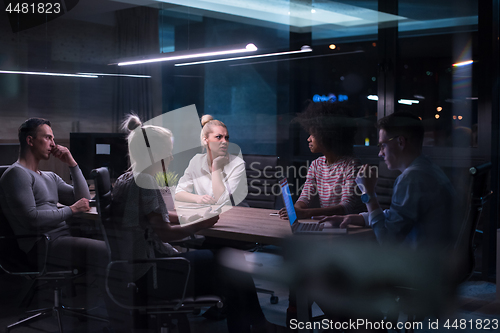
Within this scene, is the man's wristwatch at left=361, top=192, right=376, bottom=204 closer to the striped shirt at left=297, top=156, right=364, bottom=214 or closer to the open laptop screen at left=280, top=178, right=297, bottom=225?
the open laptop screen at left=280, top=178, right=297, bottom=225

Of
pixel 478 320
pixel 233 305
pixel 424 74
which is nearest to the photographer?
pixel 233 305

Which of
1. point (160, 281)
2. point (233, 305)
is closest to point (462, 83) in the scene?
point (233, 305)

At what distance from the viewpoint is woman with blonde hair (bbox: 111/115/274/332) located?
201 cm

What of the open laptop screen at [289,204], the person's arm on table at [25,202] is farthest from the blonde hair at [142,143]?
the person's arm on table at [25,202]

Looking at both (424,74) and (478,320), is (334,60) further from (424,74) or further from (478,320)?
(478,320)

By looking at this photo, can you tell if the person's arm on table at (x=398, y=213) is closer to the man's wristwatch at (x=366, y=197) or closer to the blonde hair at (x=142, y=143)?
the man's wristwatch at (x=366, y=197)

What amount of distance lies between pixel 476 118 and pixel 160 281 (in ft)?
9.51

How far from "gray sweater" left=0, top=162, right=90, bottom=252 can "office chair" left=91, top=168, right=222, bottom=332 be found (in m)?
0.79

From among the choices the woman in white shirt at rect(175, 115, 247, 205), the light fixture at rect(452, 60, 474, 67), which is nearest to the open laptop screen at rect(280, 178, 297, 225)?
the woman in white shirt at rect(175, 115, 247, 205)

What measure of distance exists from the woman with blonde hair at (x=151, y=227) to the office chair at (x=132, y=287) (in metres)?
0.02

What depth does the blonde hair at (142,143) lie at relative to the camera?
212 cm

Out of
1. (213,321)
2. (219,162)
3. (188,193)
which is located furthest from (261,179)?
(213,321)

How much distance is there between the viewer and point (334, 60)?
4617 mm

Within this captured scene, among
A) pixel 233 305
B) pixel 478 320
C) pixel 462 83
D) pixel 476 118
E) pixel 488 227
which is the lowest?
pixel 478 320
